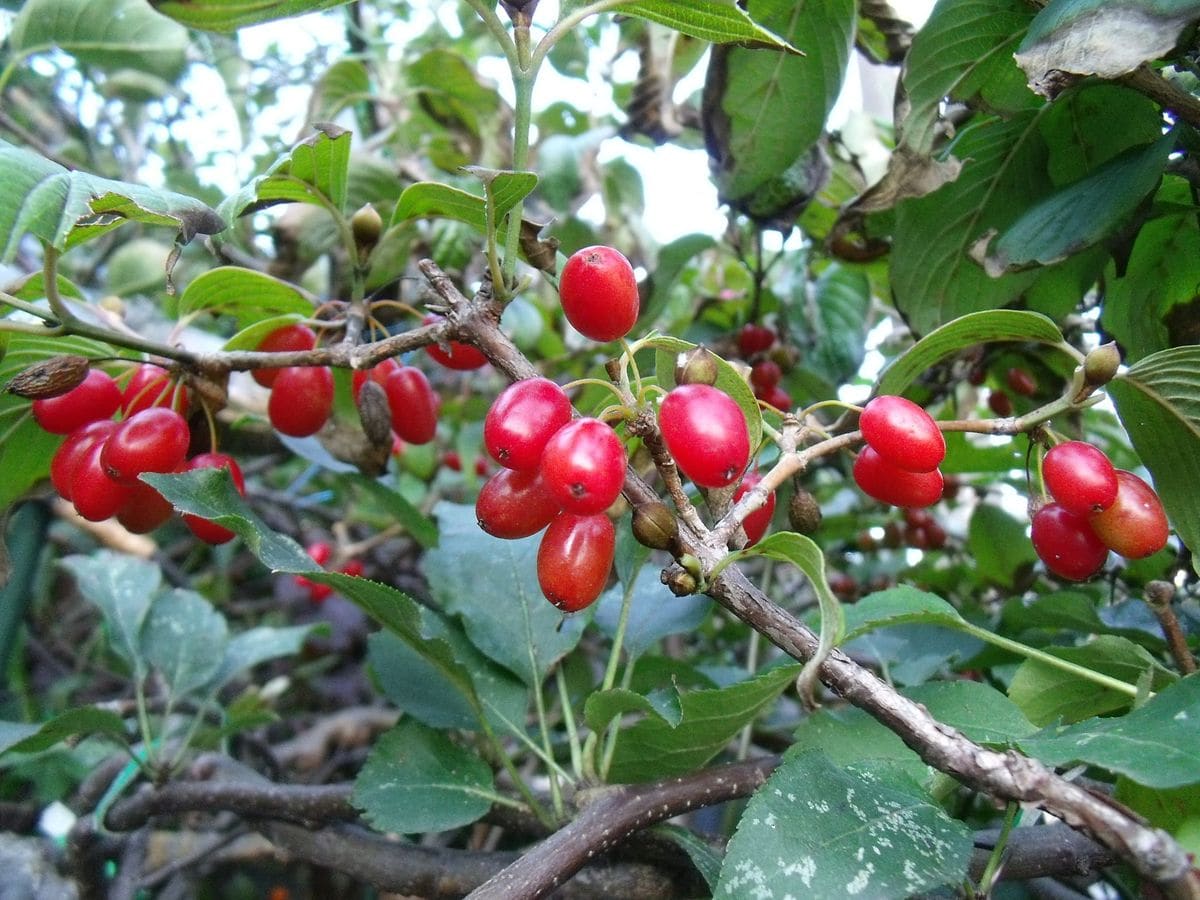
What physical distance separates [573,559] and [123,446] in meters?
0.53

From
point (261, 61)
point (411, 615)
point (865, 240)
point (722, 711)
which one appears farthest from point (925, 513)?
point (261, 61)

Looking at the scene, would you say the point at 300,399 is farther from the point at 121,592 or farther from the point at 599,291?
the point at 121,592

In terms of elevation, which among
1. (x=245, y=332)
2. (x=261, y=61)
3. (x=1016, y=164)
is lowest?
(x=261, y=61)

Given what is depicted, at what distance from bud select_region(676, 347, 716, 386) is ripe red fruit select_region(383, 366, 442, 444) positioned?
1.75ft

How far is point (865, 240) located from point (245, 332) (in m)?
1.04

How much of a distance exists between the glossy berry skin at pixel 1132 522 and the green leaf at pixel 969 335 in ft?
0.52

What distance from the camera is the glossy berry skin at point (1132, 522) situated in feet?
2.54

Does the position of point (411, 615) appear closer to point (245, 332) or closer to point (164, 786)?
point (245, 332)

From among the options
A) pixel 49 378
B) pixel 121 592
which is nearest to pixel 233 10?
pixel 49 378

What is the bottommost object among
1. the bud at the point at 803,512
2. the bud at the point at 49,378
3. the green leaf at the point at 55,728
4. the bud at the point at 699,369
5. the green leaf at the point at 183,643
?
the green leaf at the point at 183,643

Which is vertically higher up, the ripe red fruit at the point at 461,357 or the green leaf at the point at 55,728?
the ripe red fruit at the point at 461,357

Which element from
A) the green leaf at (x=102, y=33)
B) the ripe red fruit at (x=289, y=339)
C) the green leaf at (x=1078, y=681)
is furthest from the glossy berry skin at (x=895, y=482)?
the green leaf at (x=102, y=33)

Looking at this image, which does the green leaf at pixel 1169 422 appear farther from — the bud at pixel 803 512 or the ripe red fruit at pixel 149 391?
the ripe red fruit at pixel 149 391

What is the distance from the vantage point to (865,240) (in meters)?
1.48
